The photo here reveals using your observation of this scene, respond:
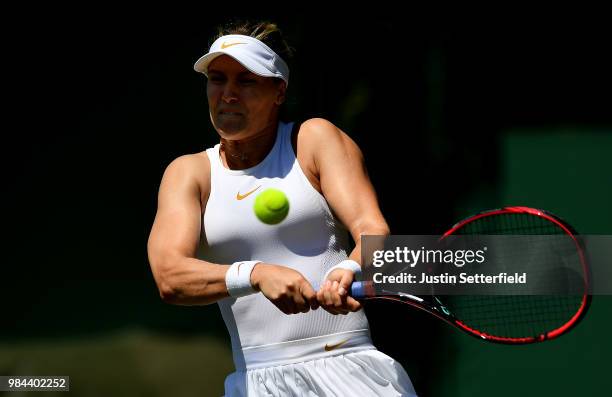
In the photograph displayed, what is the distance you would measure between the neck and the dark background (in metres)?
2.24

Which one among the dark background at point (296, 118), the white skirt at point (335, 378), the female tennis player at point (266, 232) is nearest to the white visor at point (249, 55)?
the female tennis player at point (266, 232)

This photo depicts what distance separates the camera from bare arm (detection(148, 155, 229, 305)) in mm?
3051

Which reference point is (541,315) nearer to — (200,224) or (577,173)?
(200,224)

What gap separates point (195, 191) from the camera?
3.26 metres

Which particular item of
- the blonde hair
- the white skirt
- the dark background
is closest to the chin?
the blonde hair

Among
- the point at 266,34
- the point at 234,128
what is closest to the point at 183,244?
the point at 234,128

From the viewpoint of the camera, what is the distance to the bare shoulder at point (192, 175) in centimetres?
327

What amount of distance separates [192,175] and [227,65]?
0.34 metres

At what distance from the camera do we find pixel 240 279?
A: 2.97 m

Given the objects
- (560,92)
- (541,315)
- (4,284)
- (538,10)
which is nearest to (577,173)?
(560,92)

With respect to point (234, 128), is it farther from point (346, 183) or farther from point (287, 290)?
point (287, 290)

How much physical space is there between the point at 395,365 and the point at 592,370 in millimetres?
2546

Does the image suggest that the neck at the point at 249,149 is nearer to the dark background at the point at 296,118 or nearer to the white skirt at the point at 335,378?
the white skirt at the point at 335,378

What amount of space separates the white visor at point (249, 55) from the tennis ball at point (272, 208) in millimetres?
365
